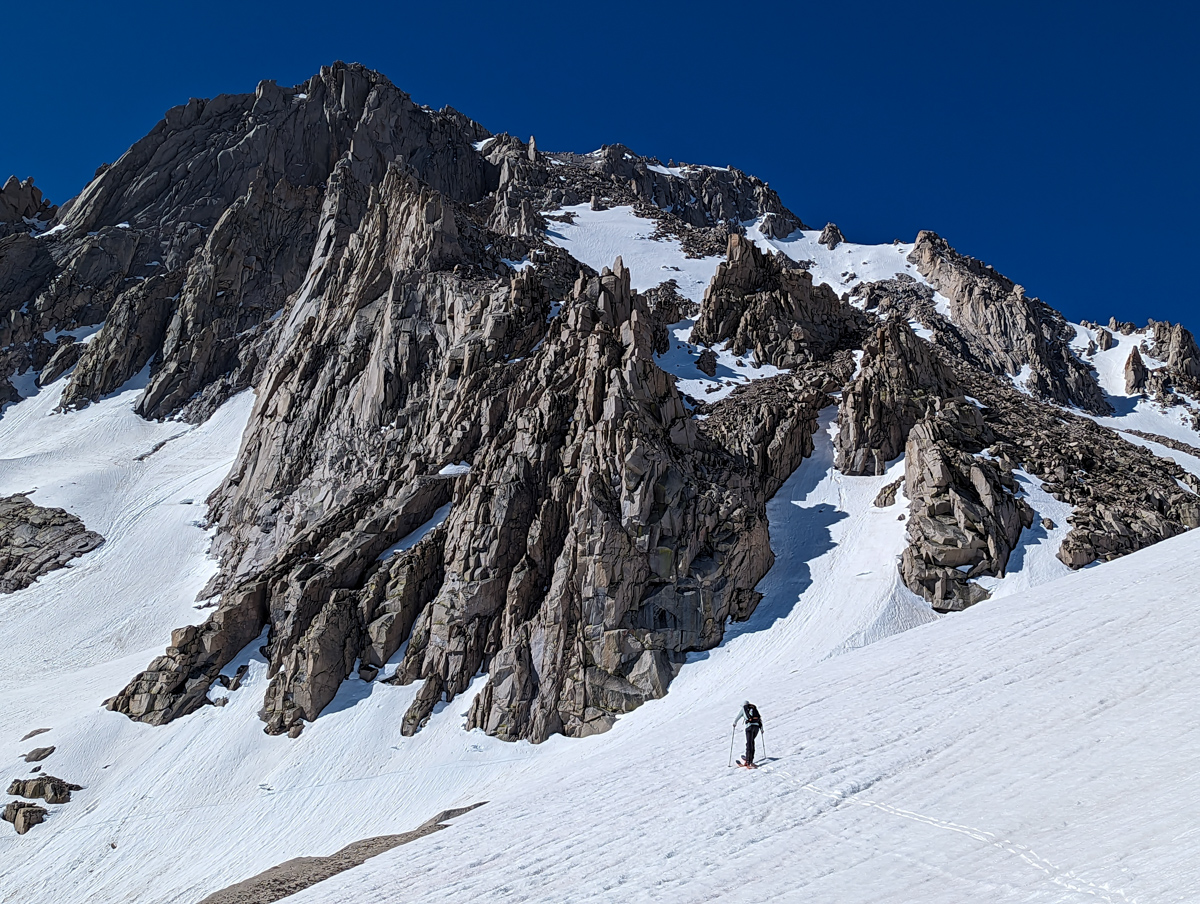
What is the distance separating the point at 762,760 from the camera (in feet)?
58.9

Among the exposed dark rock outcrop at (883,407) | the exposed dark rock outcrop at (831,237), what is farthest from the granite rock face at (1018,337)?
the exposed dark rock outcrop at (883,407)

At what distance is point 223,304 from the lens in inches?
3637

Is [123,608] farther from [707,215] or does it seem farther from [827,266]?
[707,215]

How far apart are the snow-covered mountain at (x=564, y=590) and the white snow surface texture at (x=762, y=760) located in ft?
0.53

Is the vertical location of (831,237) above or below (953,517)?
above

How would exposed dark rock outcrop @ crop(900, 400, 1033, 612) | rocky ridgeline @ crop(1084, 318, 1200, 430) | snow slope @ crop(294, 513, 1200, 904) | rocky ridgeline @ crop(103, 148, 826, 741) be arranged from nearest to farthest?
snow slope @ crop(294, 513, 1200, 904)
rocky ridgeline @ crop(103, 148, 826, 741)
exposed dark rock outcrop @ crop(900, 400, 1033, 612)
rocky ridgeline @ crop(1084, 318, 1200, 430)

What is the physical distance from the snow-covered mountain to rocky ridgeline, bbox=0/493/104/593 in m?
0.37

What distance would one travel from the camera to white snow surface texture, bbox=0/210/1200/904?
40.3 feet

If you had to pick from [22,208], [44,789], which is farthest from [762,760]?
[22,208]

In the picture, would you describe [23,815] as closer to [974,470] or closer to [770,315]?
[974,470]

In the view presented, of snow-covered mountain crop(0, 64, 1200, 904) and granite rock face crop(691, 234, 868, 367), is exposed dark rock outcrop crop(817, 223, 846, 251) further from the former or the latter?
granite rock face crop(691, 234, 868, 367)

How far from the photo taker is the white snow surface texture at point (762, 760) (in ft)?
40.3

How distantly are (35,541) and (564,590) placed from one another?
52.4 meters

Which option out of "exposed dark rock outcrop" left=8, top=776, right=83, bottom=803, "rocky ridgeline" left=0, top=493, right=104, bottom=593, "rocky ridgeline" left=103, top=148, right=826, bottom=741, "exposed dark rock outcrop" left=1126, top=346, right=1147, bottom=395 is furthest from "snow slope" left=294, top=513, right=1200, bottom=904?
"exposed dark rock outcrop" left=1126, top=346, right=1147, bottom=395
